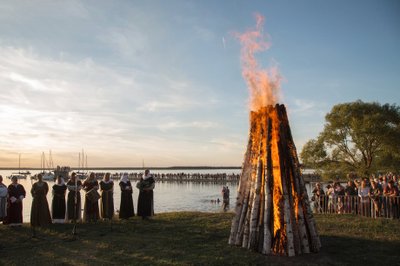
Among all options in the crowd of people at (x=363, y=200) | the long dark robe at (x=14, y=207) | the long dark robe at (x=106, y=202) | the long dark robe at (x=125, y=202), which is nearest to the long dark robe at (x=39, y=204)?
the long dark robe at (x=14, y=207)

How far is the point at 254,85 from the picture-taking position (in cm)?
1154

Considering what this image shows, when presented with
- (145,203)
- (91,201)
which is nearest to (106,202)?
(91,201)

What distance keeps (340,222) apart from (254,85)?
7.08m

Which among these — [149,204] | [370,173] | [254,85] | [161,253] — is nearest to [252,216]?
[161,253]

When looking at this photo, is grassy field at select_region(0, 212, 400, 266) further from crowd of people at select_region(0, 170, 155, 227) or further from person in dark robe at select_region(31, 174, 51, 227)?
crowd of people at select_region(0, 170, 155, 227)

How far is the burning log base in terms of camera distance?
10.1 metres

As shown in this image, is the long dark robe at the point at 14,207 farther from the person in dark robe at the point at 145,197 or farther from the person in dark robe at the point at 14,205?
the person in dark robe at the point at 145,197

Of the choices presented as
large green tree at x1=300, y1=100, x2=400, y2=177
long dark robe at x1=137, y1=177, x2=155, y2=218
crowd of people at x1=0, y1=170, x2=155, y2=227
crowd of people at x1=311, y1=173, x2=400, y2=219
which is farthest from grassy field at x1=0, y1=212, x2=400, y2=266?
large green tree at x1=300, y1=100, x2=400, y2=177

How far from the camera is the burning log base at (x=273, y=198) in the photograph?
1012 cm

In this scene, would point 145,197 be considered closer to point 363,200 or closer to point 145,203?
point 145,203

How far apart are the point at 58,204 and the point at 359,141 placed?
2887 centimetres

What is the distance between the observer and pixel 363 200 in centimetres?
1766

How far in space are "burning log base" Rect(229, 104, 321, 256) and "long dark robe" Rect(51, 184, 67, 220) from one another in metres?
8.98

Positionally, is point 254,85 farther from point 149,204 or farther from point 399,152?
point 399,152
